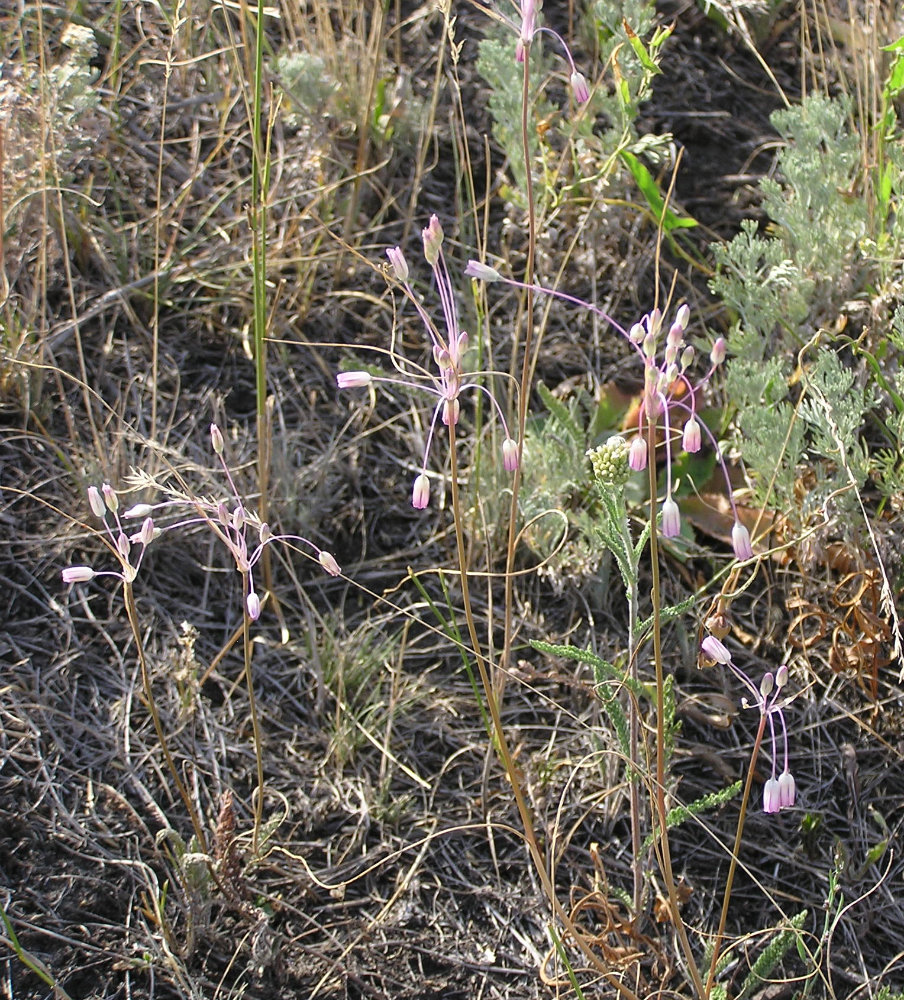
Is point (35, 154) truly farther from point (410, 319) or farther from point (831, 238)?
point (831, 238)

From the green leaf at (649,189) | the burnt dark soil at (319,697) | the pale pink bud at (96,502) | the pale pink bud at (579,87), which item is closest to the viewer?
the pale pink bud at (579,87)

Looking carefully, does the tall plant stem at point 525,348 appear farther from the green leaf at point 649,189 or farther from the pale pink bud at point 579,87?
the green leaf at point 649,189

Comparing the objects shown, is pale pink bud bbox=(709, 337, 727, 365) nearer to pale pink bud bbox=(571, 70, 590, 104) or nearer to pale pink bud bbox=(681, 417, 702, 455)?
pale pink bud bbox=(681, 417, 702, 455)

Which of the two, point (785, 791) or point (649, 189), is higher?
point (649, 189)

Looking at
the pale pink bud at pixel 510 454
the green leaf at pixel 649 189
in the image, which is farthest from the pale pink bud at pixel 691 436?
the green leaf at pixel 649 189

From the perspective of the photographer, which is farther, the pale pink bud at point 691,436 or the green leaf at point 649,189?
the green leaf at point 649,189

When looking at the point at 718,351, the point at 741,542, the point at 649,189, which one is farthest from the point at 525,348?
the point at 649,189

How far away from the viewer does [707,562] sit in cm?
243

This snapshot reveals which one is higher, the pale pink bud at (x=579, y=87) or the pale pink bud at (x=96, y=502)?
the pale pink bud at (x=579, y=87)

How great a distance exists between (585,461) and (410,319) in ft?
2.26

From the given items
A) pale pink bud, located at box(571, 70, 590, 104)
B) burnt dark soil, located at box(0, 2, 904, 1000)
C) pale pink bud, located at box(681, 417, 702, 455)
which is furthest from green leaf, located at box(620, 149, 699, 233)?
pale pink bud, located at box(681, 417, 702, 455)

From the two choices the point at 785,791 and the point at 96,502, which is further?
the point at 96,502

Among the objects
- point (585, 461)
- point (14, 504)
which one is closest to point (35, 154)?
point (14, 504)

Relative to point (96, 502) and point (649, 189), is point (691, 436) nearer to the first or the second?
point (96, 502)
